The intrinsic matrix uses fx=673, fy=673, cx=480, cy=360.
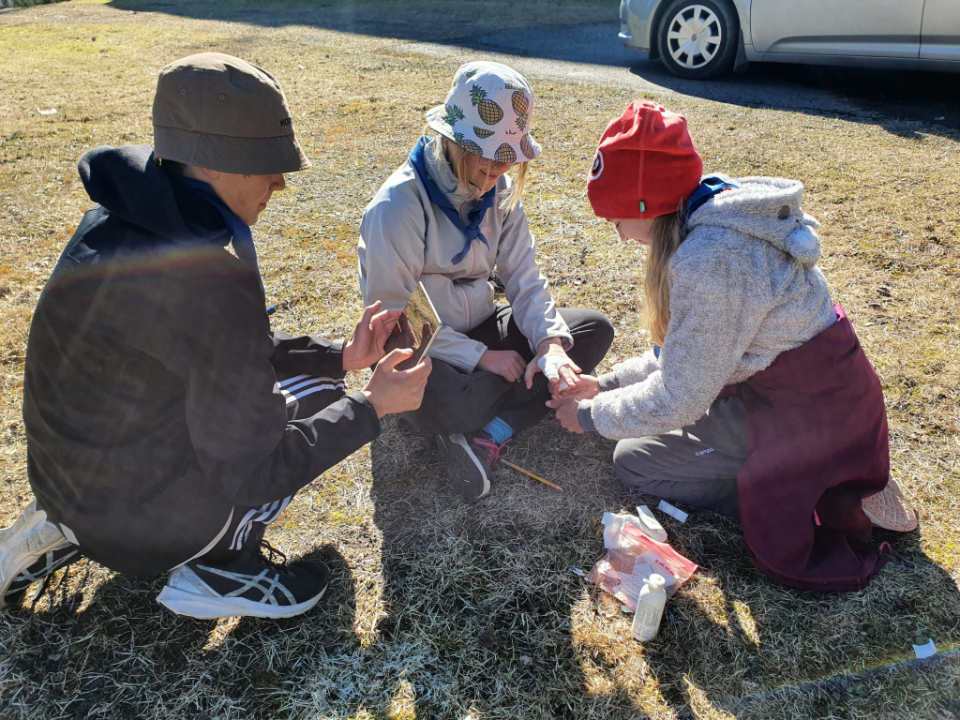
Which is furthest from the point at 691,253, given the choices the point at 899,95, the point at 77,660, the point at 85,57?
the point at 85,57

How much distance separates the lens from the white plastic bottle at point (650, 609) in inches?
79.3

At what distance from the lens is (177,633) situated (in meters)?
2.11

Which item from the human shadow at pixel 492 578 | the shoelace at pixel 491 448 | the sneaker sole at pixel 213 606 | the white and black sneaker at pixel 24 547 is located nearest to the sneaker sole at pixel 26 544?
the white and black sneaker at pixel 24 547

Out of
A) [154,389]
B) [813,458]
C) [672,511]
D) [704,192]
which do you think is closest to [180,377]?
[154,389]

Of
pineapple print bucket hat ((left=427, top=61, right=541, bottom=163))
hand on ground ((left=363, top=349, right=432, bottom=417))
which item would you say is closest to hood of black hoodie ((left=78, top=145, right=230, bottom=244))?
hand on ground ((left=363, top=349, right=432, bottom=417))

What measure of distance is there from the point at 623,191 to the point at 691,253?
0.89ft

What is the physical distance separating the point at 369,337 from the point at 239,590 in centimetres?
94

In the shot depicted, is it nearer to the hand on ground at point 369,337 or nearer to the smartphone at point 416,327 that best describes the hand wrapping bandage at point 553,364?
the smartphone at point 416,327

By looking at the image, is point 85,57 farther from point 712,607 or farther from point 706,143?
point 712,607

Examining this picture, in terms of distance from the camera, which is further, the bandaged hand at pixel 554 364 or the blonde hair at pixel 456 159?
the bandaged hand at pixel 554 364

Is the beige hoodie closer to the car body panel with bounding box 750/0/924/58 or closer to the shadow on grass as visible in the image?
the shadow on grass

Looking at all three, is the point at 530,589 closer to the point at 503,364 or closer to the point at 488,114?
the point at 503,364

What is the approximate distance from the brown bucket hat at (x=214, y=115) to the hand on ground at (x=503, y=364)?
50.7 inches

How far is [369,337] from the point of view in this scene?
96.7 inches
